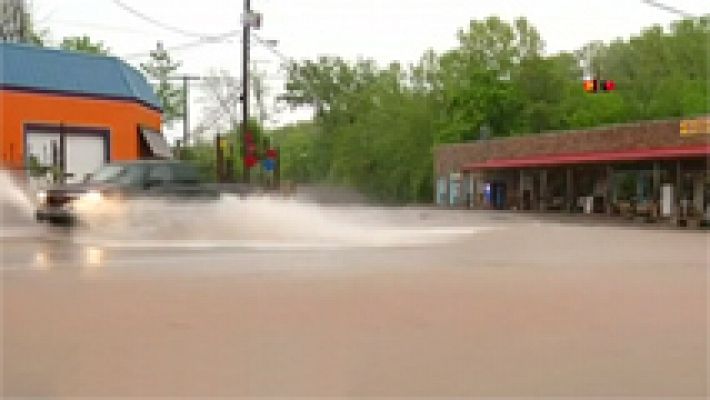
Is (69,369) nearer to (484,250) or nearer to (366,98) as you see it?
(484,250)

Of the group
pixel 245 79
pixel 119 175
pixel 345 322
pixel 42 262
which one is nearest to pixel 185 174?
pixel 119 175

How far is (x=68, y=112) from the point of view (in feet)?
109

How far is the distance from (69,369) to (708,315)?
5627 millimetres

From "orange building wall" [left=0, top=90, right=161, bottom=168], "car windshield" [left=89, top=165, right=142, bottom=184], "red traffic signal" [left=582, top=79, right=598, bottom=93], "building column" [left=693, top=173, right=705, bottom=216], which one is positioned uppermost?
"red traffic signal" [left=582, top=79, right=598, bottom=93]

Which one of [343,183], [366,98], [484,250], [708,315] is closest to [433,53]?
[366,98]

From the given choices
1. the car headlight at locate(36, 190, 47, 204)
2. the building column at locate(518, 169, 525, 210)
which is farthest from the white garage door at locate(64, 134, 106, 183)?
the building column at locate(518, 169, 525, 210)

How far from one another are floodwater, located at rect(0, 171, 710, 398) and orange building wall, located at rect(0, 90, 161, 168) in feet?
61.1

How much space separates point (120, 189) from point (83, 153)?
19.7 metres

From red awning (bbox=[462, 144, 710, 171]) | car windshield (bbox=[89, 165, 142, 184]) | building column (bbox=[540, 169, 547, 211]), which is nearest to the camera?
car windshield (bbox=[89, 165, 142, 184])

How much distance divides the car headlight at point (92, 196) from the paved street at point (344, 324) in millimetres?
1906

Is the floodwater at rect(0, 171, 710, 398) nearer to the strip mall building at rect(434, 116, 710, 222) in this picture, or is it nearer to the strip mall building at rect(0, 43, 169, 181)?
the strip mall building at rect(434, 116, 710, 222)

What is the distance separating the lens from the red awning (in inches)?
1140

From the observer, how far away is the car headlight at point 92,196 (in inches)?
603

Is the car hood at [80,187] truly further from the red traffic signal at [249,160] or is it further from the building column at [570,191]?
the building column at [570,191]
